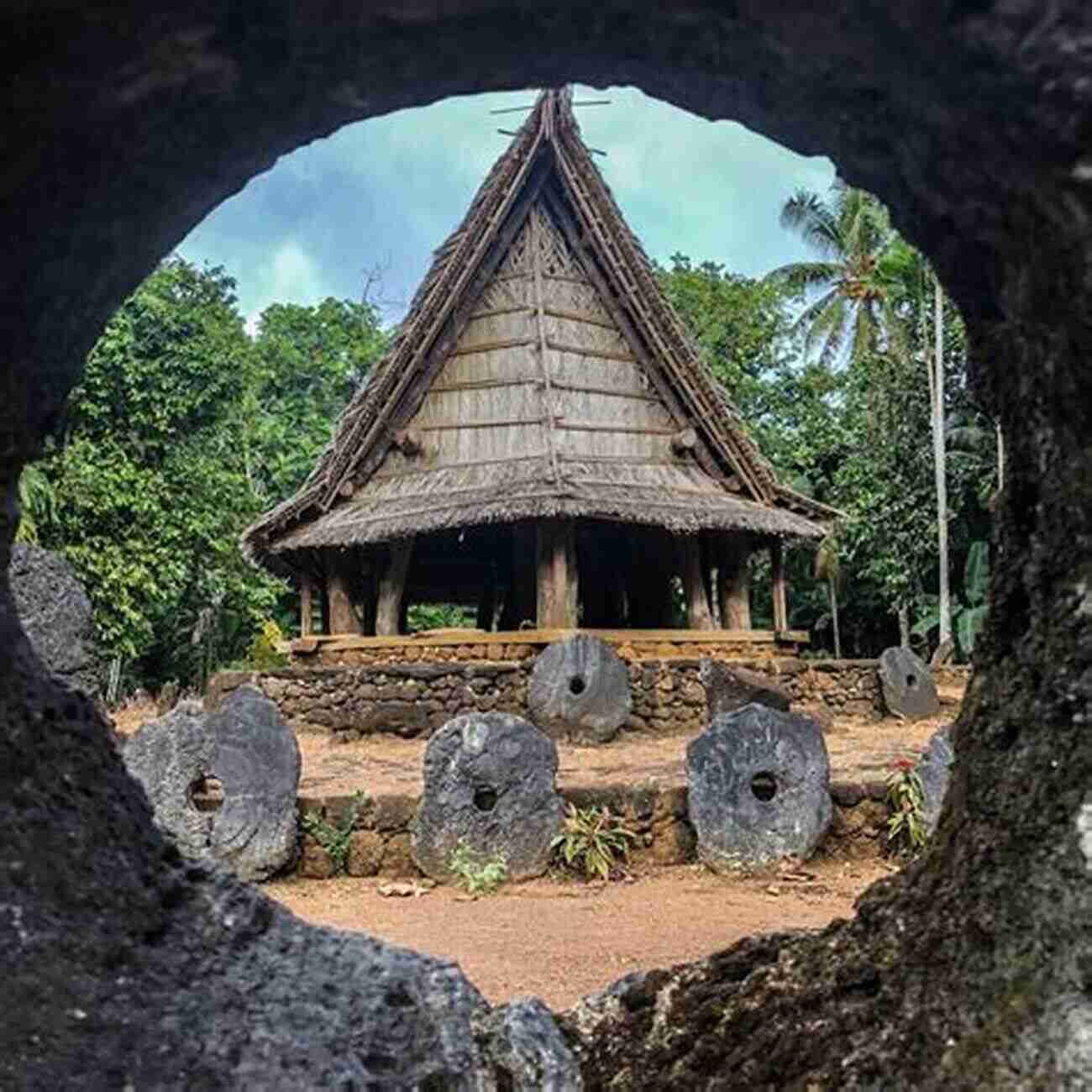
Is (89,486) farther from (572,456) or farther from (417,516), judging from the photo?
(572,456)

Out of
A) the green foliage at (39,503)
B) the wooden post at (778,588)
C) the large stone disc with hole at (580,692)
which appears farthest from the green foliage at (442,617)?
the large stone disc with hole at (580,692)

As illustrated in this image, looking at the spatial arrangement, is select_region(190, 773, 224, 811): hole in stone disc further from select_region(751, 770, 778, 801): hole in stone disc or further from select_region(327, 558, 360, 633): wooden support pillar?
select_region(327, 558, 360, 633): wooden support pillar

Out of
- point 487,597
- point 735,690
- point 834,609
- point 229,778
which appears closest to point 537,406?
point 735,690

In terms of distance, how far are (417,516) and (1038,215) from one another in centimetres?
1199

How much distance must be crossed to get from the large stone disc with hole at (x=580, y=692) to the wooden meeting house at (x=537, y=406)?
249cm

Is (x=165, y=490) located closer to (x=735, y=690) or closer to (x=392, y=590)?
(x=392, y=590)

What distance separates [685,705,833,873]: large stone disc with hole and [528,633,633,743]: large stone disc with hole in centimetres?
358

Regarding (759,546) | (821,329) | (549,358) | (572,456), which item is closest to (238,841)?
(572,456)

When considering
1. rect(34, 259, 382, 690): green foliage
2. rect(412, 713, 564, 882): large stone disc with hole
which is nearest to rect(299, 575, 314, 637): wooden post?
rect(34, 259, 382, 690): green foliage

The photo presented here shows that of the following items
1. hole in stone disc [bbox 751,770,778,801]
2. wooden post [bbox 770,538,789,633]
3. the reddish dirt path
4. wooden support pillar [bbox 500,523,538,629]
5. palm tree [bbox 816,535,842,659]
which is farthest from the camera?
palm tree [bbox 816,535,842,659]

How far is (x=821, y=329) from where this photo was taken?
96.8 ft

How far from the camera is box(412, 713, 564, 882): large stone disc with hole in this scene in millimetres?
7250

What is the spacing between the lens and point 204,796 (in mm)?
7762

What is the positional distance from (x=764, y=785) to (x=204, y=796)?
12.6 feet
